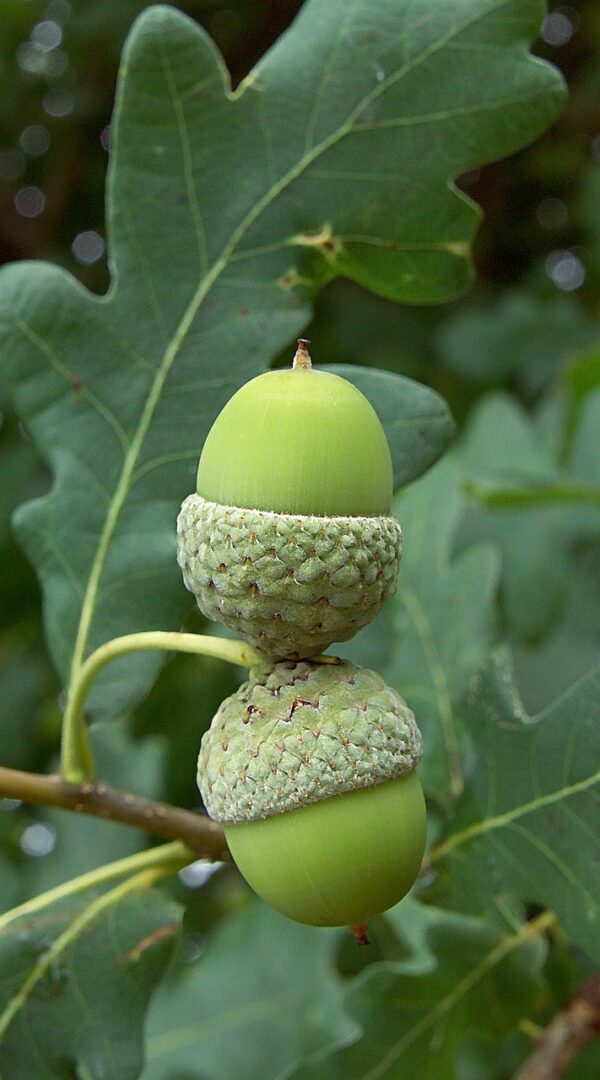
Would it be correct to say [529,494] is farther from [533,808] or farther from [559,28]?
[559,28]

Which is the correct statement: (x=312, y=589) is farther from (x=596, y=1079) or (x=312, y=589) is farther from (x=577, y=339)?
(x=577, y=339)

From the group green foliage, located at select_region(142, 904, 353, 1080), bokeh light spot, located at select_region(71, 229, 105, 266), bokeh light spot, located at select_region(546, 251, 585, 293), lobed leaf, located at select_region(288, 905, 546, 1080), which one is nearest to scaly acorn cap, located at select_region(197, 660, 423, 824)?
lobed leaf, located at select_region(288, 905, 546, 1080)

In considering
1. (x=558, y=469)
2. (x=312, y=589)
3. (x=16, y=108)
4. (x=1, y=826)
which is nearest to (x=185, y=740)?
(x=1, y=826)

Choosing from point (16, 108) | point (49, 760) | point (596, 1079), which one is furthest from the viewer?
point (16, 108)

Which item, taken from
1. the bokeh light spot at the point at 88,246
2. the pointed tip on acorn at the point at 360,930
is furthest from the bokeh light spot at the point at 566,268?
the pointed tip on acorn at the point at 360,930

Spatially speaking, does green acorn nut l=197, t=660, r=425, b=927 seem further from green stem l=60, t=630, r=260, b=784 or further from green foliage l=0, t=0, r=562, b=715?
green foliage l=0, t=0, r=562, b=715

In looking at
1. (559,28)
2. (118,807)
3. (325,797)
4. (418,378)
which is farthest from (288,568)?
(559,28)
